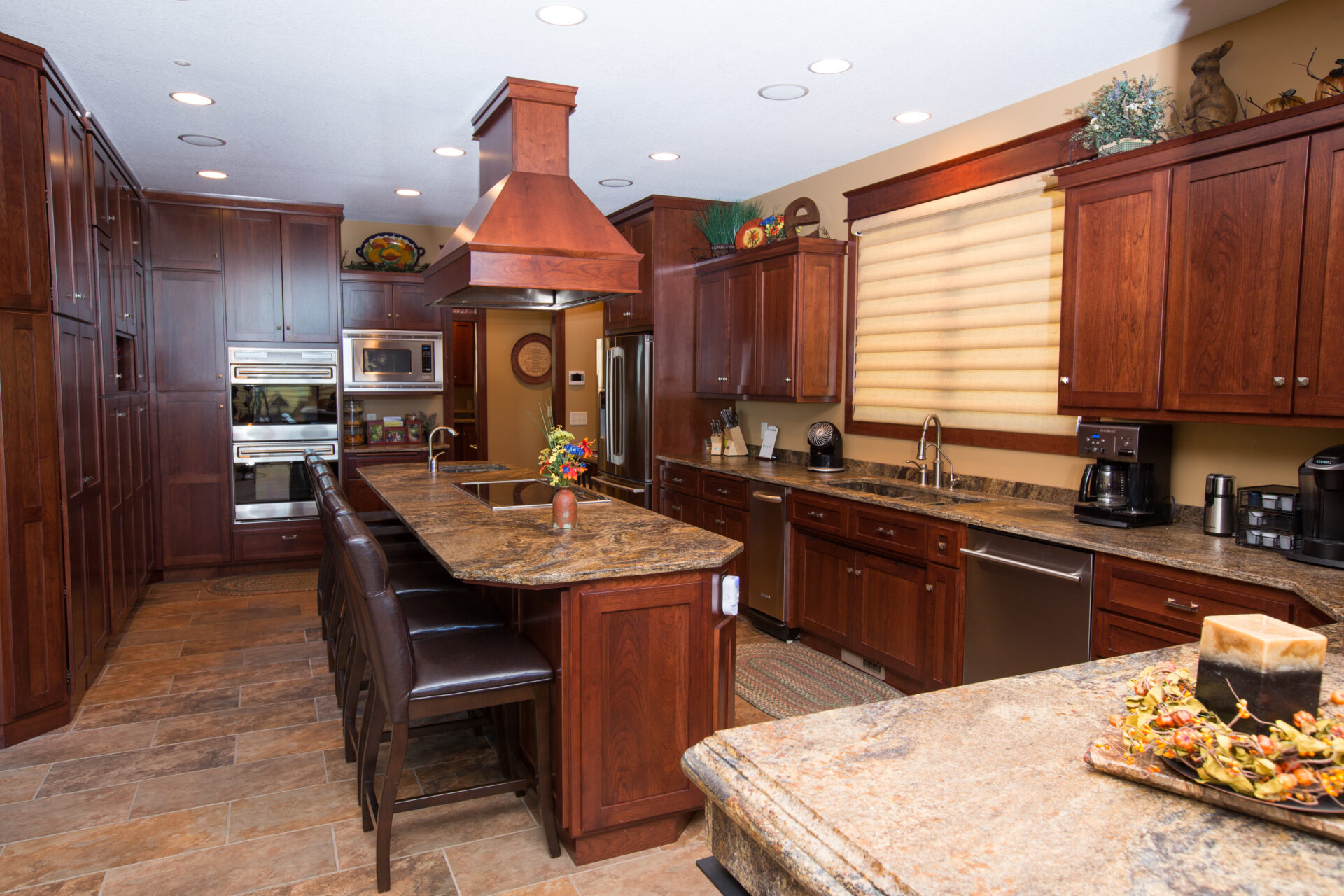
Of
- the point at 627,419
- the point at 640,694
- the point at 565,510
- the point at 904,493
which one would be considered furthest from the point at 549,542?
the point at 627,419

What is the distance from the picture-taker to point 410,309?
6371mm

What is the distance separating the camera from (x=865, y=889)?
835 mm

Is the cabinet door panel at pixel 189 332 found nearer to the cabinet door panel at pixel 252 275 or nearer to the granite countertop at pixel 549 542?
the cabinet door panel at pixel 252 275

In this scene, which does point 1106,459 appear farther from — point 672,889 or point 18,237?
point 18,237

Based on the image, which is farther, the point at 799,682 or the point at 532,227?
the point at 799,682

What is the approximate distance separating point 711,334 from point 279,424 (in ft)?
10.6

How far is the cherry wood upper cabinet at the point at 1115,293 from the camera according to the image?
280 cm

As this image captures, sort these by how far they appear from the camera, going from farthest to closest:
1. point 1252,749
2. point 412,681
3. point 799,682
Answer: point 799,682 < point 412,681 < point 1252,749

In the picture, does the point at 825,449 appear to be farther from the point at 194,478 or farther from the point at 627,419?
the point at 194,478

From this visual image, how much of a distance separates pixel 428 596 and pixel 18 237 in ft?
6.56

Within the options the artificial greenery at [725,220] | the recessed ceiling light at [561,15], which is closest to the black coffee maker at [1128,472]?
the recessed ceiling light at [561,15]

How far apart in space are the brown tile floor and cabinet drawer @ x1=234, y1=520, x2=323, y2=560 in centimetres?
204

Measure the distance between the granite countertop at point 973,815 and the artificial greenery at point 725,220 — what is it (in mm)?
4601

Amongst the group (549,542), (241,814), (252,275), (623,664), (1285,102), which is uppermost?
(1285,102)
